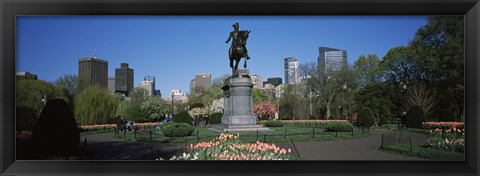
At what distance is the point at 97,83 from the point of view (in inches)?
517

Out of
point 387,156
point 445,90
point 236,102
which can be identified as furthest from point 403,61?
point 387,156

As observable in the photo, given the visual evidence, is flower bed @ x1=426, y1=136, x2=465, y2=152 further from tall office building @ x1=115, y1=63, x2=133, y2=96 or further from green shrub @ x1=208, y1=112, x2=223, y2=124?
green shrub @ x1=208, y1=112, x2=223, y2=124

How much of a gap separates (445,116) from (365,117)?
726 centimetres

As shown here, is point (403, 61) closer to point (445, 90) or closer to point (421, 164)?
point (445, 90)

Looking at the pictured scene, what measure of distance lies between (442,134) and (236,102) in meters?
8.30

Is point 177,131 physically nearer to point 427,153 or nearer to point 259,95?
point 427,153

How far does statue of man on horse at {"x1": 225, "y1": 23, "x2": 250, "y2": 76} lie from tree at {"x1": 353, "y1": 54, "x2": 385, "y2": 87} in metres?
11.3

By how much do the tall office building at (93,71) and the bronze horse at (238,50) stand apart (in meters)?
6.14

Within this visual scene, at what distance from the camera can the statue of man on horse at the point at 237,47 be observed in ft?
54.0

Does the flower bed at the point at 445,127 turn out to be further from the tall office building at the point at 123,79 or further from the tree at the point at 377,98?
the tall office building at the point at 123,79

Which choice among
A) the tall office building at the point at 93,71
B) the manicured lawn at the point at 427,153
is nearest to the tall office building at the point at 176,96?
the tall office building at the point at 93,71

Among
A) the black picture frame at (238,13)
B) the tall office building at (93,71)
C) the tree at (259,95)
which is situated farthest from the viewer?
the tree at (259,95)

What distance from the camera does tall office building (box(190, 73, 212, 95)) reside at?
43062 mm

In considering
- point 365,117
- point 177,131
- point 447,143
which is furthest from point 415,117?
point 177,131
